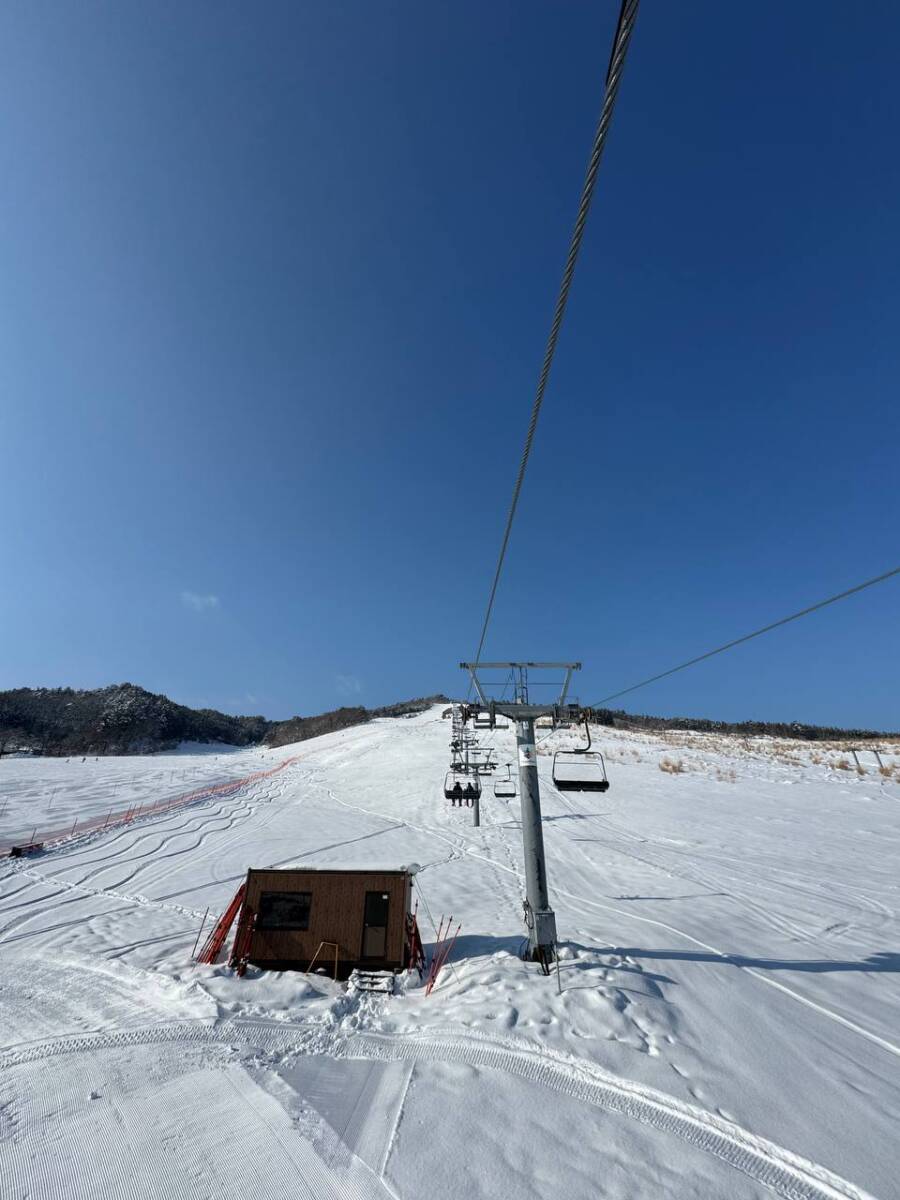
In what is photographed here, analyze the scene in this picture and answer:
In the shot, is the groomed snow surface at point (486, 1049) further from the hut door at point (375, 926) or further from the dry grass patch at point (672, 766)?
the dry grass patch at point (672, 766)

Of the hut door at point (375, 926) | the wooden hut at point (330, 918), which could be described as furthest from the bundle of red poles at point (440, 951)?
the hut door at point (375, 926)

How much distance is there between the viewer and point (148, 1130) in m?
5.05

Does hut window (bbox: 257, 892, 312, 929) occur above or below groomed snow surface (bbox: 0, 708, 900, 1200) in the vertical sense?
above

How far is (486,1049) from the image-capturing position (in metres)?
6.56

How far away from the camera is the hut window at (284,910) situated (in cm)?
1002

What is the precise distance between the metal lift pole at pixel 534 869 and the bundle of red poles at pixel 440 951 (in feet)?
6.18

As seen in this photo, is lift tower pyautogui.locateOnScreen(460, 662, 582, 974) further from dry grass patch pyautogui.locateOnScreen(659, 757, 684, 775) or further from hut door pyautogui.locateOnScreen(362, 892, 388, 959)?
dry grass patch pyautogui.locateOnScreen(659, 757, 684, 775)

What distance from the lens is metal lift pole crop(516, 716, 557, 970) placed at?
9.10m

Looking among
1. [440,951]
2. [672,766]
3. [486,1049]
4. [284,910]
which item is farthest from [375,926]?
[672,766]

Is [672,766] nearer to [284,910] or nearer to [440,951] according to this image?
[440,951]

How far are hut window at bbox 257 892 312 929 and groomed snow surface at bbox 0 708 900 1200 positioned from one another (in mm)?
1032

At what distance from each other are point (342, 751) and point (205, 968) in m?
56.5

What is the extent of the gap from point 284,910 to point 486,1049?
212 inches

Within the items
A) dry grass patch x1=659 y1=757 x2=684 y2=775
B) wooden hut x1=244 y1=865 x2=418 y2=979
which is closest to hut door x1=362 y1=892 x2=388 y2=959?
wooden hut x1=244 y1=865 x2=418 y2=979
